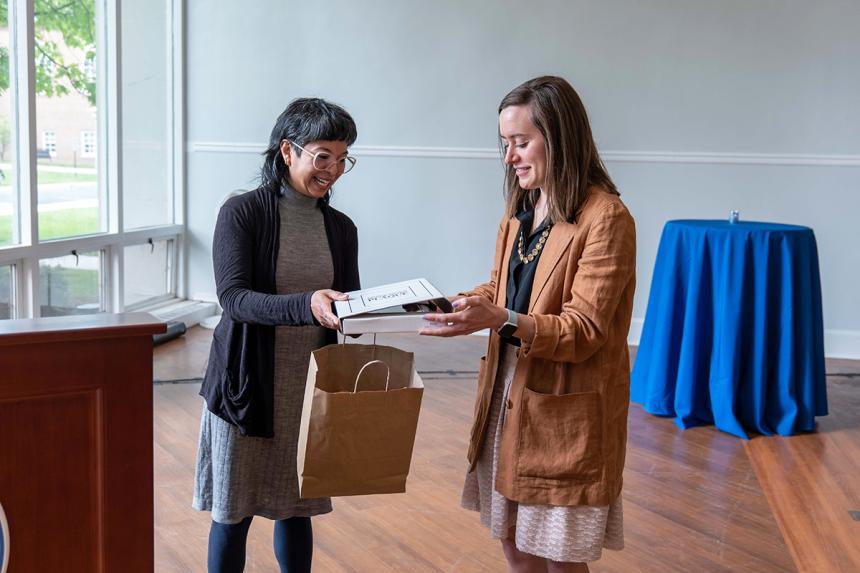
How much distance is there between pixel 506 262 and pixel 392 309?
0.30 meters

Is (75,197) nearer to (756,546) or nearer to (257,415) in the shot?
(257,415)

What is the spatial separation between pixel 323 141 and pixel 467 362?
3569 millimetres

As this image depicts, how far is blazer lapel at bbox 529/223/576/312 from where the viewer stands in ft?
5.33

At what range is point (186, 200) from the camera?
20.8 ft

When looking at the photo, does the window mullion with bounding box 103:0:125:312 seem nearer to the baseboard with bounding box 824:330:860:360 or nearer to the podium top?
the podium top

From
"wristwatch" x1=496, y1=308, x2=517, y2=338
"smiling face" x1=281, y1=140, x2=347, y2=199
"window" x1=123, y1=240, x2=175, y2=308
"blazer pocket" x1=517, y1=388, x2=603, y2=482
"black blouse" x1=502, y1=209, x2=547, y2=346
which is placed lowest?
"window" x1=123, y1=240, x2=175, y2=308

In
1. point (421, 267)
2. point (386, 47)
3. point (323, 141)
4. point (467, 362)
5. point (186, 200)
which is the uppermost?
point (386, 47)

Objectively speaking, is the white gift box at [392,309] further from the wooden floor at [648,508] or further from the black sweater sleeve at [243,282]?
the wooden floor at [648,508]

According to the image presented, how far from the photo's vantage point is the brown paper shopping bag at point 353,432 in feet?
5.12

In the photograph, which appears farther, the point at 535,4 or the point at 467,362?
the point at 535,4

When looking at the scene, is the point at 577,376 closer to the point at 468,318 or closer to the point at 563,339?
the point at 563,339

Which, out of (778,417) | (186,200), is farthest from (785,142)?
(186,200)

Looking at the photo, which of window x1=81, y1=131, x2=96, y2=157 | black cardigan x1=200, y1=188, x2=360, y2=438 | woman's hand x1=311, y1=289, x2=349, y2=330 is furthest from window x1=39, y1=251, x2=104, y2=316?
woman's hand x1=311, y1=289, x2=349, y2=330

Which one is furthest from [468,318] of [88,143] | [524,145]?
[88,143]
